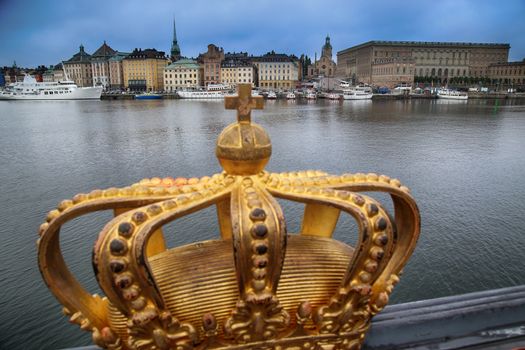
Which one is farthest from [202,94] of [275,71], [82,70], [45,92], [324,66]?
[324,66]

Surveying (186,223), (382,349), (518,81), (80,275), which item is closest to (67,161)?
(186,223)

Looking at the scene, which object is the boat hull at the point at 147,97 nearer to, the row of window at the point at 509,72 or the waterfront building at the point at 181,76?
the waterfront building at the point at 181,76

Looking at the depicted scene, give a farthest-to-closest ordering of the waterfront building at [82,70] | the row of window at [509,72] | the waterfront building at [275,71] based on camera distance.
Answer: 1. the waterfront building at [82,70]
2. the row of window at [509,72]
3. the waterfront building at [275,71]

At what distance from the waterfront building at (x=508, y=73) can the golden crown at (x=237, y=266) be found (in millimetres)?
89531

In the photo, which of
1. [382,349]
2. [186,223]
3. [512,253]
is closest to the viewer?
[382,349]

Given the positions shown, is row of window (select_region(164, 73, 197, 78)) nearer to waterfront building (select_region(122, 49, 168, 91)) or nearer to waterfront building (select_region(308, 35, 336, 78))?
waterfront building (select_region(122, 49, 168, 91))

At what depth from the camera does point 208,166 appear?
12.1m

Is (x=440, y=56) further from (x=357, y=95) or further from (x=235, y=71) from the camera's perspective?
(x=235, y=71)

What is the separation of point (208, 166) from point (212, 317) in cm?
1050

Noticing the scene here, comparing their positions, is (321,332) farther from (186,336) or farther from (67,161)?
(67,161)

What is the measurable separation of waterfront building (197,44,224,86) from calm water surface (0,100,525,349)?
177ft

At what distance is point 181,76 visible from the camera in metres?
73.5

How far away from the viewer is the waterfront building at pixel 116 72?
7912 centimetres

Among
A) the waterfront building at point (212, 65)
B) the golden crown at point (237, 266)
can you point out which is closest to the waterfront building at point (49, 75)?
the waterfront building at point (212, 65)
